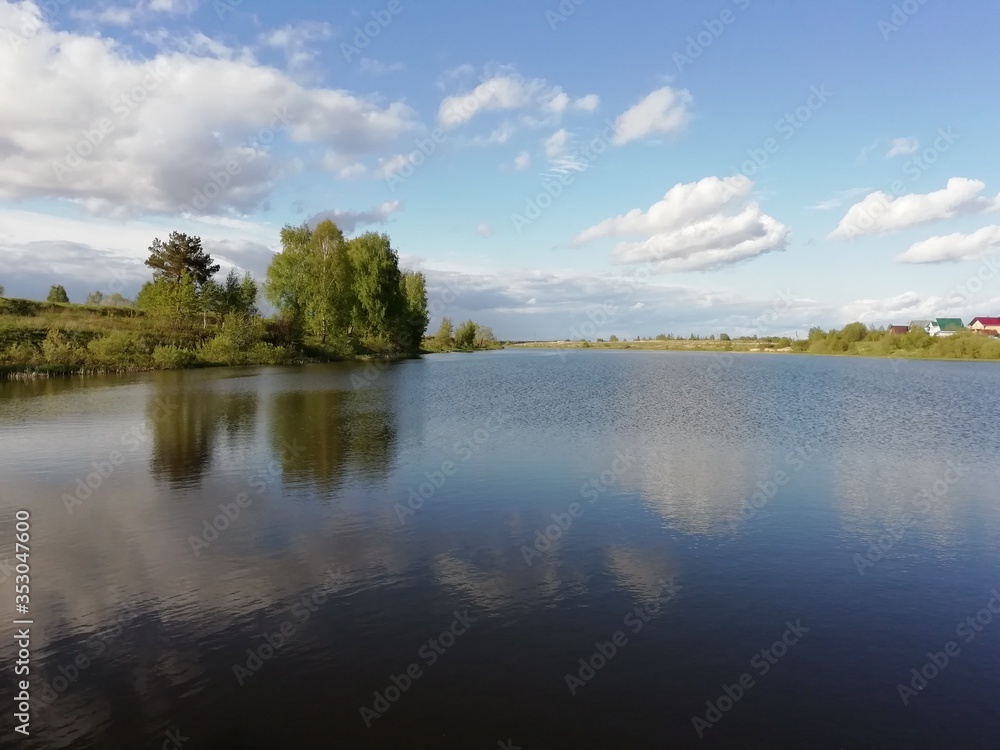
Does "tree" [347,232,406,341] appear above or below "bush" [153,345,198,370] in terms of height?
above

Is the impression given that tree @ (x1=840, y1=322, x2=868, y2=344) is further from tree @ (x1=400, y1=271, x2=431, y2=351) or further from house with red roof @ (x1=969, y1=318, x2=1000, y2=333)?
tree @ (x1=400, y1=271, x2=431, y2=351)

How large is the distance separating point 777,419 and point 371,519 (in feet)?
77.5

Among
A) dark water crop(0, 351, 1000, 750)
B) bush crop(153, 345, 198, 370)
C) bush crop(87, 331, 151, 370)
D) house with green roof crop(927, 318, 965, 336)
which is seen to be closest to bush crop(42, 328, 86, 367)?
bush crop(87, 331, 151, 370)

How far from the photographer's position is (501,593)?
9844 millimetres

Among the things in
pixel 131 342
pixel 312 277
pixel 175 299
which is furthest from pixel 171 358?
pixel 312 277

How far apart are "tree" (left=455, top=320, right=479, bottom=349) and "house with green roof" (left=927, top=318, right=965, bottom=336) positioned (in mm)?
116838

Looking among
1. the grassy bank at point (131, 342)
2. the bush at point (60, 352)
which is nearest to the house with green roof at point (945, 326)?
the grassy bank at point (131, 342)

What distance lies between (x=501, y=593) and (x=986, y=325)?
178369 millimetres

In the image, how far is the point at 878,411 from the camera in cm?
3328

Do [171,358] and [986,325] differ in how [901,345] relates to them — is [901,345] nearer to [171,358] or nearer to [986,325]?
[986,325]

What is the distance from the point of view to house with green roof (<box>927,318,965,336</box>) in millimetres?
141625

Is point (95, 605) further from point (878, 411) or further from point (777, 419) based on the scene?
point (878, 411)

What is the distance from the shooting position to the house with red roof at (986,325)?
13880 centimetres

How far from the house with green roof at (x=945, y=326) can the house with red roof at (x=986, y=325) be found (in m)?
3.46
